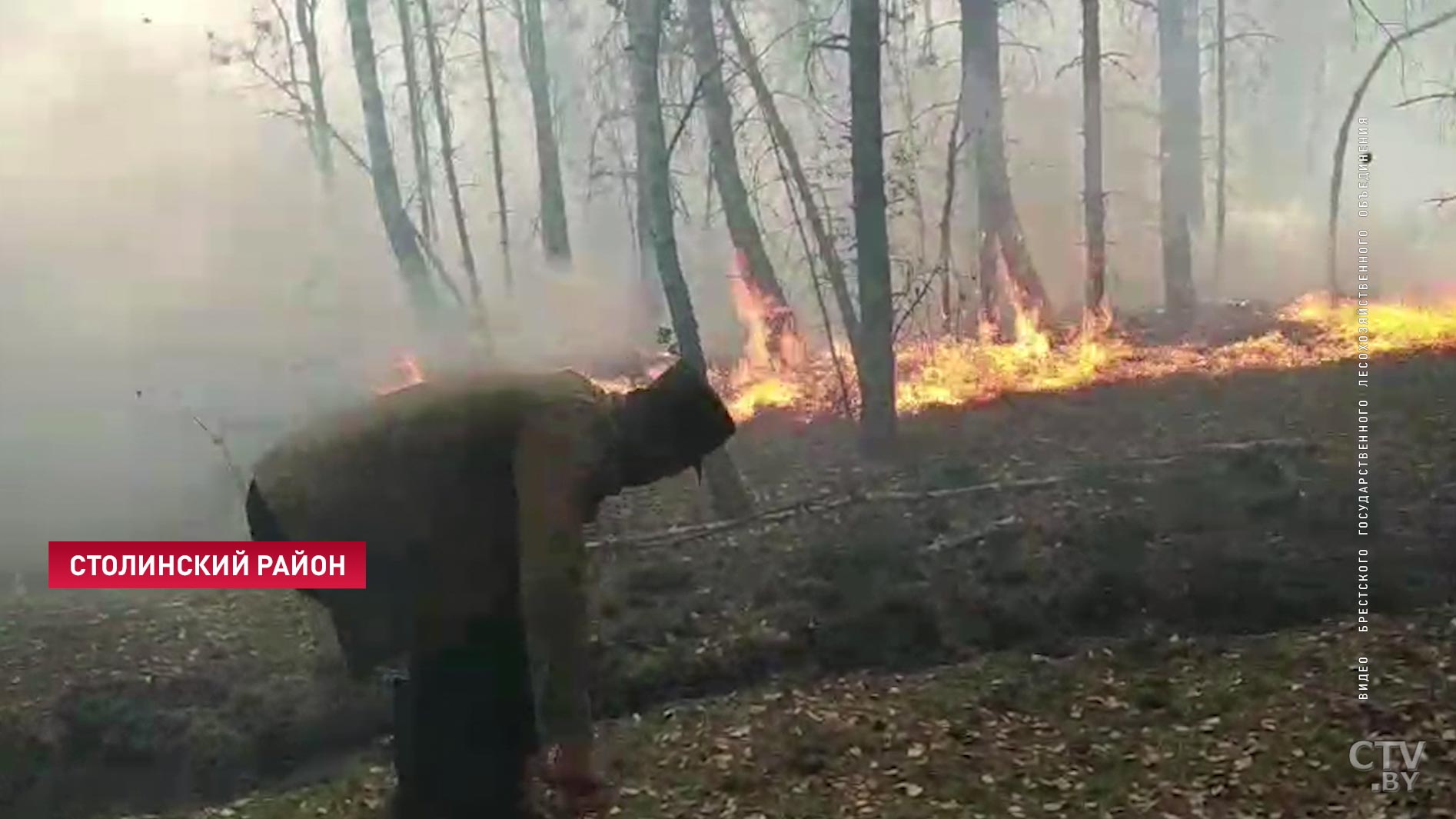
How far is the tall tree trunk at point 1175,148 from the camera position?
591 cm

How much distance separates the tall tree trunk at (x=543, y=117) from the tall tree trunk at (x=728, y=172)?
49 cm

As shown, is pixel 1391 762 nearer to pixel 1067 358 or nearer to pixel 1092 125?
pixel 1067 358

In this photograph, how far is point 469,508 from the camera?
234 cm

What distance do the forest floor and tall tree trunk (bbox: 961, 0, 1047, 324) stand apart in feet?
2.38

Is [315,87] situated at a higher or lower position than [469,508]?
higher

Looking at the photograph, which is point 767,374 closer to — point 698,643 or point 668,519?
point 668,519

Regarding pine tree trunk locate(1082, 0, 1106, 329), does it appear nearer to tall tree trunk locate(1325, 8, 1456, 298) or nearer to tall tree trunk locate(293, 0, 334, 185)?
tall tree trunk locate(1325, 8, 1456, 298)

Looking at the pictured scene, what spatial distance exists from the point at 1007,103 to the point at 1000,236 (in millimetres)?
Answer: 767

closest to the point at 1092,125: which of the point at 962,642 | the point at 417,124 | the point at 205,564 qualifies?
the point at 962,642

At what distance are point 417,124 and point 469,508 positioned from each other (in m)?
2.27

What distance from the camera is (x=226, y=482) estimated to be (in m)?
3.32

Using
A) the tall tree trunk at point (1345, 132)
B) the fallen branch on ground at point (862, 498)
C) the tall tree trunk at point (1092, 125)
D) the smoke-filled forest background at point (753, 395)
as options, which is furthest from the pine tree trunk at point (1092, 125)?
the fallen branch on ground at point (862, 498)

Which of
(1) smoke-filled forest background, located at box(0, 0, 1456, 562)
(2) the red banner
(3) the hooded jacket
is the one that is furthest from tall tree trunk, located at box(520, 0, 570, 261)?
(3) the hooded jacket

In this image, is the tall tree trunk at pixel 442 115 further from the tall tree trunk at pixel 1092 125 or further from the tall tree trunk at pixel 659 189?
the tall tree trunk at pixel 1092 125
